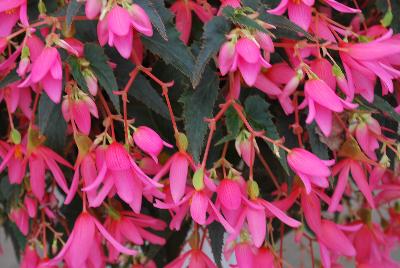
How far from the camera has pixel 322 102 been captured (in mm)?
424

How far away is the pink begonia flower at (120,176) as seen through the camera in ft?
1.41

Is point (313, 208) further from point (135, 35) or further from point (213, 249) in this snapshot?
point (135, 35)

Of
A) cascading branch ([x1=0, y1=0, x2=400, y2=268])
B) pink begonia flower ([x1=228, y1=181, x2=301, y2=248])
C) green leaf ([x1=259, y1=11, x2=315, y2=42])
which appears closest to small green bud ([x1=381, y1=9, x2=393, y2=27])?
cascading branch ([x1=0, y1=0, x2=400, y2=268])

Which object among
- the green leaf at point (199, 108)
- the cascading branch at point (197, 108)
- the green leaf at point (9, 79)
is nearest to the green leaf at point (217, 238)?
the cascading branch at point (197, 108)

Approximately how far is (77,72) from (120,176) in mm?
84

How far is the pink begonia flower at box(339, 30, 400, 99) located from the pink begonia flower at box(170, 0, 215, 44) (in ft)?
0.39

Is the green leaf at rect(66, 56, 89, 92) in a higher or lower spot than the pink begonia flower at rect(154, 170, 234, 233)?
higher

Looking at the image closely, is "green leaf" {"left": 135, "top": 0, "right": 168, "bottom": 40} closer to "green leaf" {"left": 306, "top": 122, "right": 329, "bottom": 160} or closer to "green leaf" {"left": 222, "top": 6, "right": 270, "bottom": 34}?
"green leaf" {"left": 222, "top": 6, "right": 270, "bottom": 34}

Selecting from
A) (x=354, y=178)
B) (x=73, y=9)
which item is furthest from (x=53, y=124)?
(x=354, y=178)

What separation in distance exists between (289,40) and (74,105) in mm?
190

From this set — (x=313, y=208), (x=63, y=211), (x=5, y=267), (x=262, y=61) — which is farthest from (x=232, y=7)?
(x=5, y=267)

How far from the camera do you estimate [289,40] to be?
1.71 ft

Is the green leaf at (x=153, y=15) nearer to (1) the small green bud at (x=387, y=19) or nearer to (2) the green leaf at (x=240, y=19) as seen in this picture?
(2) the green leaf at (x=240, y=19)

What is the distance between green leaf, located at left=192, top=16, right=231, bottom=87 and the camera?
42cm
